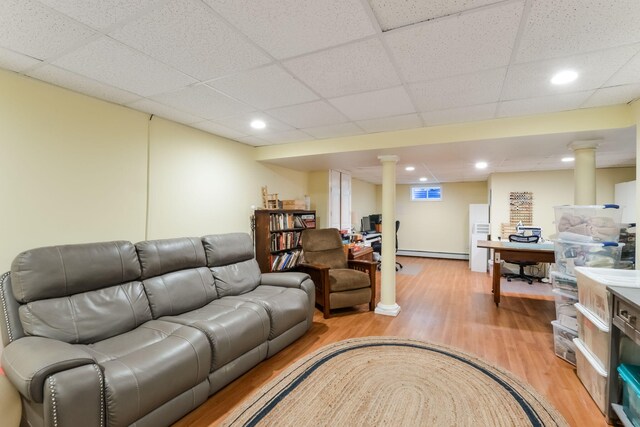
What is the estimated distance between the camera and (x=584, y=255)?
2564 millimetres

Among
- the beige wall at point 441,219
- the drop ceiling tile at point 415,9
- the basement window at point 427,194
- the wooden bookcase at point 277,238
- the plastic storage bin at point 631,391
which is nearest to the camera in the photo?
the drop ceiling tile at point 415,9

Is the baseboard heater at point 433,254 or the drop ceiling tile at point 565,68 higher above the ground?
the drop ceiling tile at point 565,68

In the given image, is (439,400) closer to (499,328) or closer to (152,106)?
(499,328)

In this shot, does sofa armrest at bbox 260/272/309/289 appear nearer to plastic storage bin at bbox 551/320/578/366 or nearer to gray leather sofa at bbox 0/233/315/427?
gray leather sofa at bbox 0/233/315/427

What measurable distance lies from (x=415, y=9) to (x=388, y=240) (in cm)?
288

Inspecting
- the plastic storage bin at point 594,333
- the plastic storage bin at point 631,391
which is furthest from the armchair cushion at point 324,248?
the plastic storage bin at point 631,391

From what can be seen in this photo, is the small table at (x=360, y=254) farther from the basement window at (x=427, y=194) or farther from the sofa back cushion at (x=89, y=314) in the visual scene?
the basement window at (x=427, y=194)

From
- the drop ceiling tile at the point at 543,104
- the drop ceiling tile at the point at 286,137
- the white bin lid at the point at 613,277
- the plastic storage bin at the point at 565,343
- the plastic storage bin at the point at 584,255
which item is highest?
the drop ceiling tile at the point at 286,137

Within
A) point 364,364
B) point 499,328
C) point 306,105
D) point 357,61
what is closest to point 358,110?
point 306,105

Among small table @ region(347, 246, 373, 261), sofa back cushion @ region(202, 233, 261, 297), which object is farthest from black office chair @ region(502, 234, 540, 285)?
sofa back cushion @ region(202, 233, 261, 297)

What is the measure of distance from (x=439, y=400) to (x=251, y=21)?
2582 millimetres

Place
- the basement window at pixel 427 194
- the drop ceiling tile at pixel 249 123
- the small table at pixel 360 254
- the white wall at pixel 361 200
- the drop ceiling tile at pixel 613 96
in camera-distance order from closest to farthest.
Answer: the drop ceiling tile at pixel 613 96 → the drop ceiling tile at pixel 249 123 → the small table at pixel 360 254 → the white wall at pixel 361 200 → the basement window at pixel 427 194

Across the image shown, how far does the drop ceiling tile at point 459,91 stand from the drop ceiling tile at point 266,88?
2.83 feet

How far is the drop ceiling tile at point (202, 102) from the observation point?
232 centimetres
